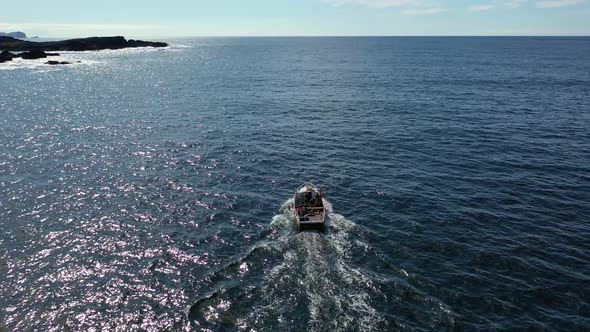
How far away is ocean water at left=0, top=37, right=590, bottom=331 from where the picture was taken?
27.4 meters

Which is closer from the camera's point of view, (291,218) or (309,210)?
(309,210)

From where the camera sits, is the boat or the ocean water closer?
the ocean water

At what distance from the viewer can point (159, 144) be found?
61125mm

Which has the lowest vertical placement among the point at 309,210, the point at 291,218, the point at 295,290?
the point at 295,290

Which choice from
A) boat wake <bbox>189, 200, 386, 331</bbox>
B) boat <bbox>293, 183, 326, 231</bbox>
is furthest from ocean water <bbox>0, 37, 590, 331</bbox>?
boat <bbox>293, 183, 326, 231</bbox>

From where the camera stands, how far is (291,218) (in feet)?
132

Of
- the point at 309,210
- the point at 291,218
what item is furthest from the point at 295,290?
the point at 291,218

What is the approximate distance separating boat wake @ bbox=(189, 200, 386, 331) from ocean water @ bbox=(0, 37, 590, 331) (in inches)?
5.5

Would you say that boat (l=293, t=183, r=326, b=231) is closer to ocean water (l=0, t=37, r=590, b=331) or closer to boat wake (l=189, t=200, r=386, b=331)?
boat wake (l=189, t=200, r=386, b=331)

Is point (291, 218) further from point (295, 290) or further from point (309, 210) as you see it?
point (295, 290)

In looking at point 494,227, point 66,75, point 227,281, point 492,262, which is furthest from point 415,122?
point 66,75

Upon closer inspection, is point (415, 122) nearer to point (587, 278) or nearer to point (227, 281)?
point (587, 278)

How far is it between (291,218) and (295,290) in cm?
1214

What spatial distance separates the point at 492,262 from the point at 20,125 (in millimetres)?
79716
